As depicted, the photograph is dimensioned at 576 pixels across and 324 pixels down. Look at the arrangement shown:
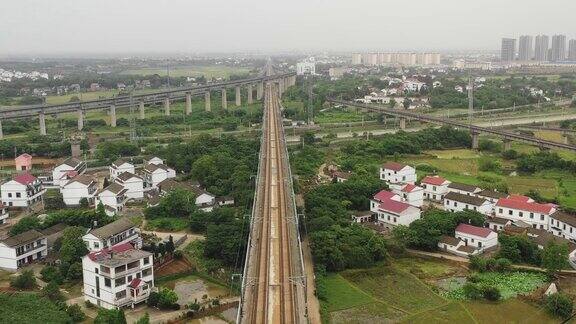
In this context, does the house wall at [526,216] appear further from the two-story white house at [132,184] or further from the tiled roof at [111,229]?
the two-story white house at [132,184]

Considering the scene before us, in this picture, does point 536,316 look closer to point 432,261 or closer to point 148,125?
point 432,261

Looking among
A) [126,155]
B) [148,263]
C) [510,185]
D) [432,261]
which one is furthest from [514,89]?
→ [148,263]

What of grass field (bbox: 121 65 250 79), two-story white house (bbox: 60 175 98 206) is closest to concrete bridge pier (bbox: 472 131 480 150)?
two-story white house (bbox: 60 175 98 206)

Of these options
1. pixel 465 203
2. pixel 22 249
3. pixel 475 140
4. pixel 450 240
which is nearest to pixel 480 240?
pixel 450 240

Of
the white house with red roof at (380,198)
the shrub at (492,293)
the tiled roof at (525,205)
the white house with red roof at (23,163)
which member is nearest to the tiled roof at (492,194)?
the tiled roof at (525,205)

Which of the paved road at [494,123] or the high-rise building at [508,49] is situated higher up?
Result: the high-rise building at [508,49]

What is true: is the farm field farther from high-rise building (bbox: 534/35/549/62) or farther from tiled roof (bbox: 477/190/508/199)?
high-rise building (bbox: 534/35/549/62)
